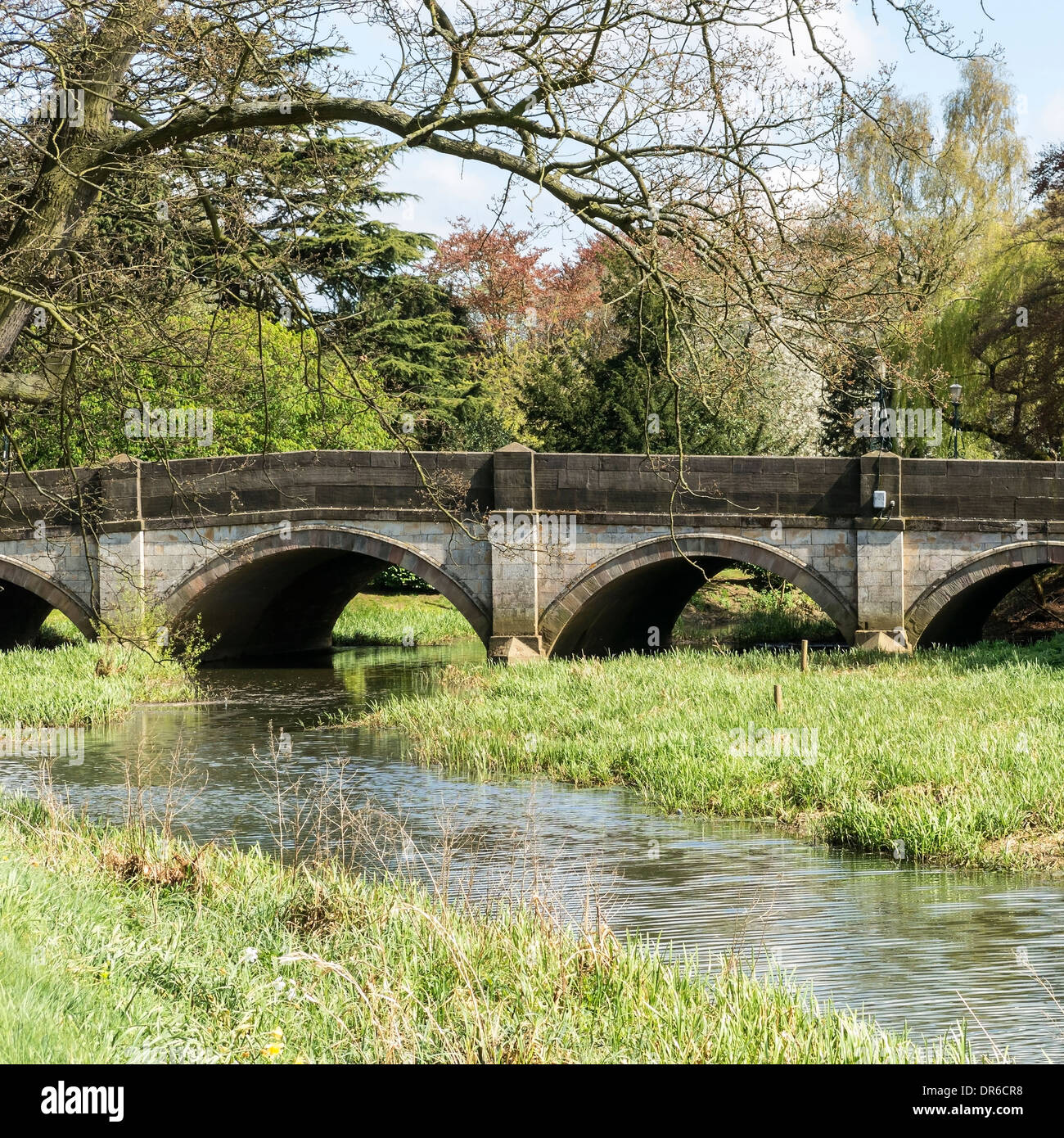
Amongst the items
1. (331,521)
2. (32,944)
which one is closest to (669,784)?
(32,944)

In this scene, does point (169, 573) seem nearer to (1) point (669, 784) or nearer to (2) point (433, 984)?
(1) point (669, 784)

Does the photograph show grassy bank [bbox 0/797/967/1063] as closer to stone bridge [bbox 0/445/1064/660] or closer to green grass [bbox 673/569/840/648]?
stone bridge [bbox 0/445/1064/660]

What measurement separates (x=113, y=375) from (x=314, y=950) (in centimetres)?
389

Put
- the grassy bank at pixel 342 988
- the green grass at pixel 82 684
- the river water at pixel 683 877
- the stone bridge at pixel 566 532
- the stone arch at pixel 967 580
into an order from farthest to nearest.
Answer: the stone bridge at pixel 566 532 → the stone arch at pixel 967 580 → the green grass at pixel 82 684 → the river water at pixel 683 877 → the grassy bank at pixel 342 988

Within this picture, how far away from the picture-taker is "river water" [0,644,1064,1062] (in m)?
5.74

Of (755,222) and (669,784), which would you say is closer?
(755,222)

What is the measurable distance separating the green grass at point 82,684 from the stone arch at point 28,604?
5.41 feet

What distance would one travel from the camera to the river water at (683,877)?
5.74 metres

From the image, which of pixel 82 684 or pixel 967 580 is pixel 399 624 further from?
pixel 967 580

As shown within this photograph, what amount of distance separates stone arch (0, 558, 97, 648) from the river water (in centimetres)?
776

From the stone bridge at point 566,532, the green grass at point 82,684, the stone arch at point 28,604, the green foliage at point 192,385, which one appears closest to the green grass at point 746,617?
the stone bridge at point 566,532

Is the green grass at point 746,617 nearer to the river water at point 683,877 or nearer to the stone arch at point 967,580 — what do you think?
the stone arch at point 967,580

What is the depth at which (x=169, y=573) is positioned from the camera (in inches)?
810

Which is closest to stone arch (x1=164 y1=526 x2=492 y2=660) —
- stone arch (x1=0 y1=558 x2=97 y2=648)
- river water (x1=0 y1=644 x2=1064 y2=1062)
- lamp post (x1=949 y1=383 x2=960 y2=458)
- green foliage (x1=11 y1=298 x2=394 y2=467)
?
stone arch (x1=0 y1=558 x2=97 y2=648)
